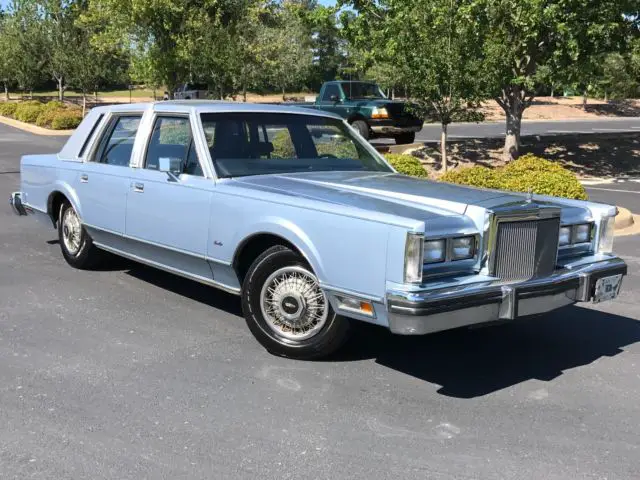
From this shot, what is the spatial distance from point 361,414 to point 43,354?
2.24m

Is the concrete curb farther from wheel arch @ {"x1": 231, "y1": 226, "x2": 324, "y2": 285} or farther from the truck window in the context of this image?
wheel arch @ {"x1": 231, "y1": 226, "x2": 324, "y2": 285}

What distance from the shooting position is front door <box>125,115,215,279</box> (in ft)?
17.2

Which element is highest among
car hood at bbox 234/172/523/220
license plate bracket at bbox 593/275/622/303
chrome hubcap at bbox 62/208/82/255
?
car hood at bbox 234/172/523/220

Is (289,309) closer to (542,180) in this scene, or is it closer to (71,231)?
(71,231)

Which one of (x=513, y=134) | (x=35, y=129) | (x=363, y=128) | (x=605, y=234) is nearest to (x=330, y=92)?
(x=363, y=128)

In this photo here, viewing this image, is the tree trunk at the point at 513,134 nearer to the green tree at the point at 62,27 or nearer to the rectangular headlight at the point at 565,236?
the rectangular headlight at the point at 565,236

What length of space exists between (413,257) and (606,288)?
5.35 feet

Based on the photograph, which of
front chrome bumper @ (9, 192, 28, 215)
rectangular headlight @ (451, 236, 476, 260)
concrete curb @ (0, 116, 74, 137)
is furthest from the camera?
concrete curb @ (0, 116, 74, 137)

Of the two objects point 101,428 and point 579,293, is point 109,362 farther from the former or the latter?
point 579,293

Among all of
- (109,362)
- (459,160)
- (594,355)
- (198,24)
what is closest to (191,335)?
(109,362)

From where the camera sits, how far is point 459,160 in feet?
60.6

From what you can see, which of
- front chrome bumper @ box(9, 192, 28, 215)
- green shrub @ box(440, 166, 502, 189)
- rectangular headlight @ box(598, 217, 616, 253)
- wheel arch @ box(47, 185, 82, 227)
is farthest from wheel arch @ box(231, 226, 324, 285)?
green shrub @ box(440, 166, 502, 189)

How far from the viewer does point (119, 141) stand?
6.44 meters

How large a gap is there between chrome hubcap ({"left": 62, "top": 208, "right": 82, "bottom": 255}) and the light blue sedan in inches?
12.4
